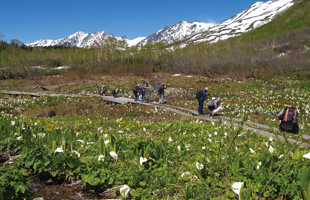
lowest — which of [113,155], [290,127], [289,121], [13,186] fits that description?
[290,127]

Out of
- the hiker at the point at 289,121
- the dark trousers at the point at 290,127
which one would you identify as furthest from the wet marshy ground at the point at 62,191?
the hiker at the point at 289,121

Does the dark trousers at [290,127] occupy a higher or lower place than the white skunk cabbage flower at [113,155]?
lower

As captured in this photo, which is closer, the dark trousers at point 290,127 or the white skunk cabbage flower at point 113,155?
the white skunk cabbage flower at point 113,155

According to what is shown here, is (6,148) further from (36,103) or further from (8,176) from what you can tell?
(36,103)

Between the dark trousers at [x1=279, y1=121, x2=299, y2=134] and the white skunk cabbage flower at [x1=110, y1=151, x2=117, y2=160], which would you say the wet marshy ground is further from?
the dark trousers at [x1=279, y1=121, x2=299, y2=134]

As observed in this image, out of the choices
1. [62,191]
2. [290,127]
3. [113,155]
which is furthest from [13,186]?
[290,127]

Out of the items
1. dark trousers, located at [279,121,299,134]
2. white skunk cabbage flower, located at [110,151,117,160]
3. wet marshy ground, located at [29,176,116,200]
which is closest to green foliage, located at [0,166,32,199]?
wet marshy ground, located at [29,176,116,200]

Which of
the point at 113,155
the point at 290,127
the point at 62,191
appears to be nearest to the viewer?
the point at 62,191

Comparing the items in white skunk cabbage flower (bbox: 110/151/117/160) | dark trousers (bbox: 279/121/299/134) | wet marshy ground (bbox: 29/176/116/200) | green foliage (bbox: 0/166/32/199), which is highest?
green foliage (bbox: 0/166/32/199)

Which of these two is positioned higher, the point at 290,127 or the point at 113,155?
the point at 113,155

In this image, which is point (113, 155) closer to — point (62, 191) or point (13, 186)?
point (62, 191)

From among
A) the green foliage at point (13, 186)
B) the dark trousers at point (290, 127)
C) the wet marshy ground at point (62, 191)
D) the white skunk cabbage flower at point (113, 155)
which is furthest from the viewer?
the dark trousers at point (290, 127)

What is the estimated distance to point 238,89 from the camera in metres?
28.2

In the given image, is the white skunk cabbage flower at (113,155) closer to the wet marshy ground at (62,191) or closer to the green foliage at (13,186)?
the wet marshy ground at (62,191)
